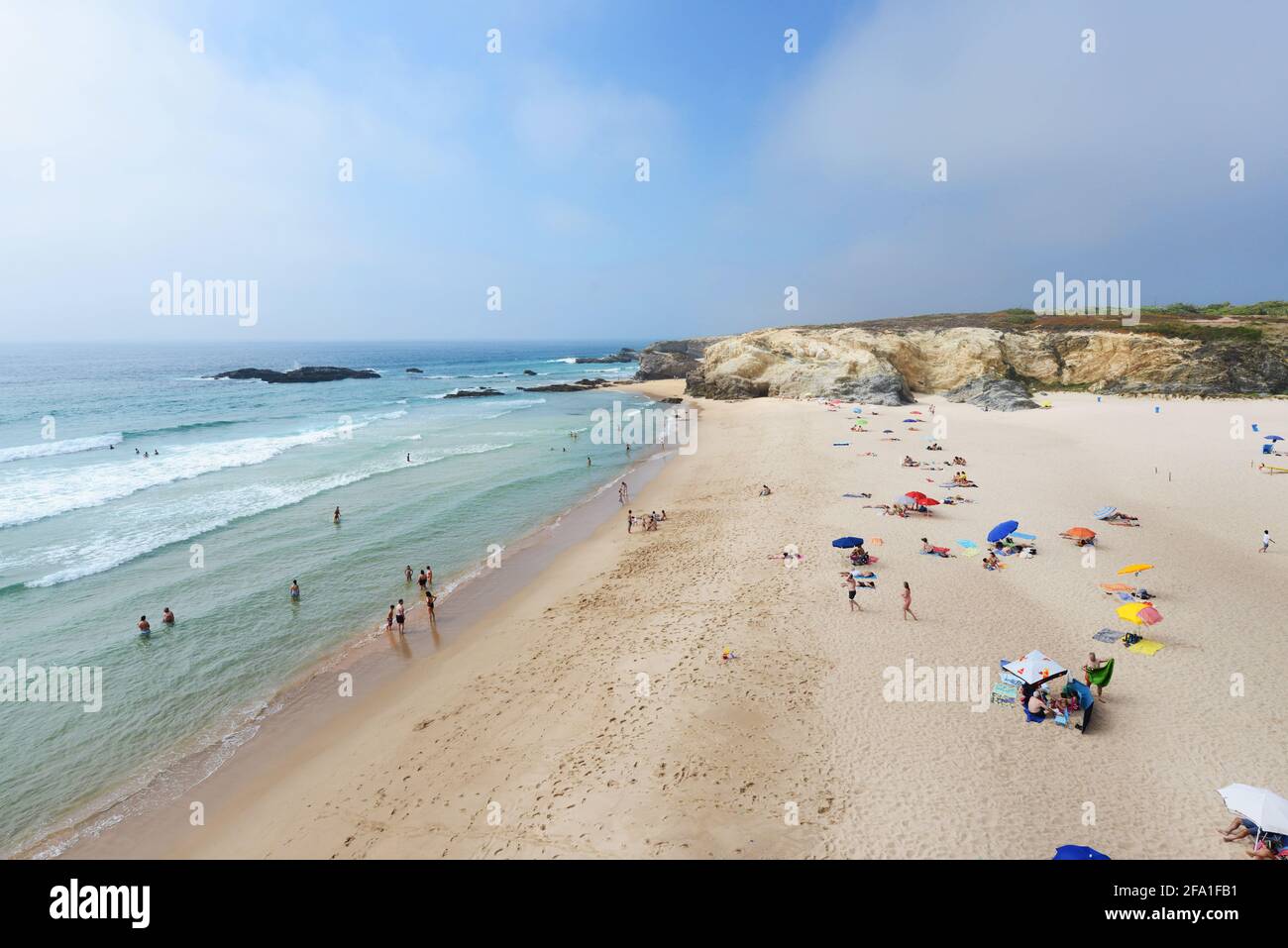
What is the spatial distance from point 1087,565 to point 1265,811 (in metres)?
10.5

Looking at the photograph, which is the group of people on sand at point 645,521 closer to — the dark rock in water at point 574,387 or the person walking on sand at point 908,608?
the person walking on sand at point 908,608

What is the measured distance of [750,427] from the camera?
45.4 metres

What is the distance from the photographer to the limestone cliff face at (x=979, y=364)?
46.4m

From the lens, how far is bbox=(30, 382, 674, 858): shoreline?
10.5 m

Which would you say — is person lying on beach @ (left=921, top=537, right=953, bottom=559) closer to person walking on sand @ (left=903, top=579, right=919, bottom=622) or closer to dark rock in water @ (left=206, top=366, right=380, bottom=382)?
person walking on sand @ (left=903, top=579, right=919, bottom=622)

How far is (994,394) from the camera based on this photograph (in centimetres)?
4781

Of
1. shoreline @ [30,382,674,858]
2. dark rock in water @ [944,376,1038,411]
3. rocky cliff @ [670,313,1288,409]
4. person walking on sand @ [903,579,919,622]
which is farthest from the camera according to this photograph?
rocky cliff @ [670,313,1288,409]

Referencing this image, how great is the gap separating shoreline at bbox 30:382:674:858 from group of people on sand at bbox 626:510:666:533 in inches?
76.4

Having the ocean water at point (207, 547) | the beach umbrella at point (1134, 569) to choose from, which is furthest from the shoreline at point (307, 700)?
the beach umbrella at point (1134, 569)

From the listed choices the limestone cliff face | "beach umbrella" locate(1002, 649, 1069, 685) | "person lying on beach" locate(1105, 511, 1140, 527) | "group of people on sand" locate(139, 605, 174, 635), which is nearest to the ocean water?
"group of people on sand" locate(139, 605, 174, 635)

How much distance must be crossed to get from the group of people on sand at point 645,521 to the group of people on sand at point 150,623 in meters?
14.9

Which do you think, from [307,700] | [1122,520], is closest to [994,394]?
[1122,520]
